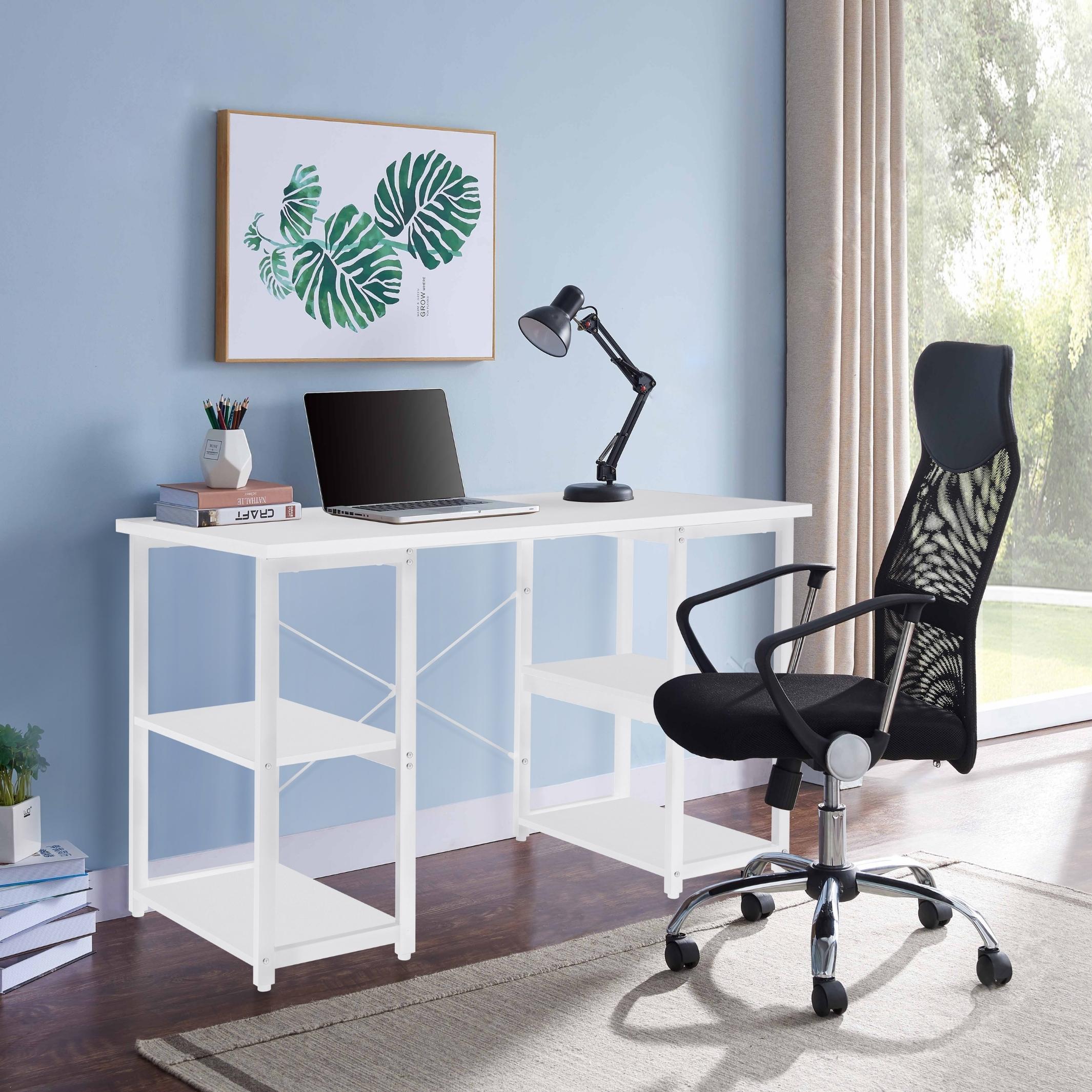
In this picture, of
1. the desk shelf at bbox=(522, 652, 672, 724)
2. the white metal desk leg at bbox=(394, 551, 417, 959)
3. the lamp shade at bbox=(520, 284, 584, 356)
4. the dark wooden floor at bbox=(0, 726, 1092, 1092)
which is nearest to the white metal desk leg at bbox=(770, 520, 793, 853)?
the dark wooden floor at bbox=(0, 726, 1092, 1092)

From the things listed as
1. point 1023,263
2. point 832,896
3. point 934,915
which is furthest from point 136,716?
point 1023,263

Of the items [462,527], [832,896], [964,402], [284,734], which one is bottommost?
[832,896]

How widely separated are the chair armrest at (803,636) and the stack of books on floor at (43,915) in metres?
1.21

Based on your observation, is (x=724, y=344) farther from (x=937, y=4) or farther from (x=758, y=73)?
(x=937, y=4)

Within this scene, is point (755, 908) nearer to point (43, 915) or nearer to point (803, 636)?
point (803, 636)

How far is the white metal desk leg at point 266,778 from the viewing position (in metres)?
2.29

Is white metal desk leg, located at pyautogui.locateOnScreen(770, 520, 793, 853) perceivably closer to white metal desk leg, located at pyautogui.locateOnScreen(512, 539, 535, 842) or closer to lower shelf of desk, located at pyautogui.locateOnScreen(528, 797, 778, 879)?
lower shelf of desk, located at pyautogui.locateOnScreen(528, 797, 778, 879)

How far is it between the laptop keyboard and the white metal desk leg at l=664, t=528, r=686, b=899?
389 mm

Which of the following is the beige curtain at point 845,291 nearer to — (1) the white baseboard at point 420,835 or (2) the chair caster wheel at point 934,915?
(1) the white baseboard at point 420,835

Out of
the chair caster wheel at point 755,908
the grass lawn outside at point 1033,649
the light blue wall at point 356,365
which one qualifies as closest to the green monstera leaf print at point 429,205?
the light blue wall at point 356,365

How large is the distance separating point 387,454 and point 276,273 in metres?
0.41

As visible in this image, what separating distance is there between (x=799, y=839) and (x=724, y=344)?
47.7 inches

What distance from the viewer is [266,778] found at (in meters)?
2.32

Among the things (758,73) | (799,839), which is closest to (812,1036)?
(799,839)
